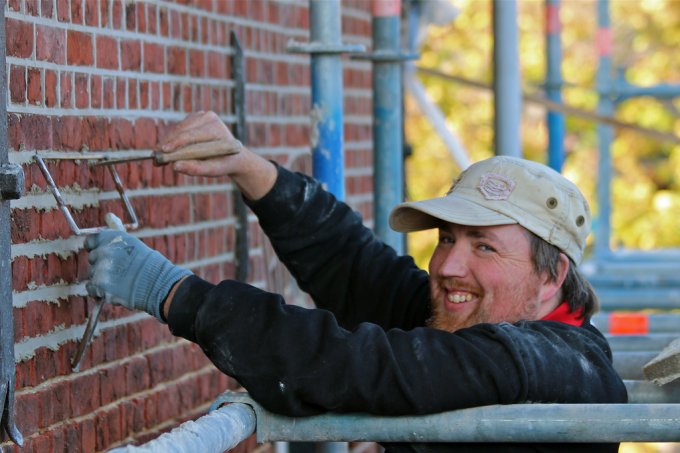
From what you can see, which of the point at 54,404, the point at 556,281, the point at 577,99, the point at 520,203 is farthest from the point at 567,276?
the point at 577,99

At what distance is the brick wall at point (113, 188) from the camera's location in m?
2.38

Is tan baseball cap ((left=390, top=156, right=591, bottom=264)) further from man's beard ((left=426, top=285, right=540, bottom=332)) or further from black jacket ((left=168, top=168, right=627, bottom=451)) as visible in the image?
black jacket ((left=168, top=168, right=627, bottom=451))

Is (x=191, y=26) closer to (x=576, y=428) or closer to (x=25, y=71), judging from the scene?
(x=25, y=71)

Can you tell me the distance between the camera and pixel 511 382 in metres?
2.31

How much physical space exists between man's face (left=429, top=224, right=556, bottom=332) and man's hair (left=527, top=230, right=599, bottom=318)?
0.02 m

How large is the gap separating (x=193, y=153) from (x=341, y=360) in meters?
0.55

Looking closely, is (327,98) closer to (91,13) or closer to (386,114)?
(386,114)

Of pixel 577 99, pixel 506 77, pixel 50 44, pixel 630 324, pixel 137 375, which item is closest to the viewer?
pixel 50 44

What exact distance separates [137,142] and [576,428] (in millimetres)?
1278

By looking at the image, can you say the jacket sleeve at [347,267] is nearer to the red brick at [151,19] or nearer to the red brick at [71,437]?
the red brick at [151,19]

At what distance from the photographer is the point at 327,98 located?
3.11m

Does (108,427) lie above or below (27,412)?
below

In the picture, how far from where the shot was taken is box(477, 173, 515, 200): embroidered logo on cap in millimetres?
2760

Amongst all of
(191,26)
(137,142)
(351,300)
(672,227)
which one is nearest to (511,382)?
(351,300)
